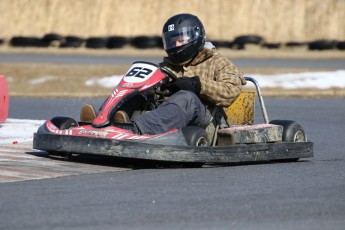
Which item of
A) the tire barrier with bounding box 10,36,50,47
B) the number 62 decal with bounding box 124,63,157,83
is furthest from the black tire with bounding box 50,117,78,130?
the tire barrier with bounding box 10,36,50,47

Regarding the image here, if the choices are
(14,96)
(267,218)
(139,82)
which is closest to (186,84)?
(139,82)

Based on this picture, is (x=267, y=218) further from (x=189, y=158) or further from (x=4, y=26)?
(x=4, y=26)

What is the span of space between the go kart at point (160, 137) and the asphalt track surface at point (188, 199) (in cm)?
12

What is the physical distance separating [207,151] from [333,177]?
94 centimetres

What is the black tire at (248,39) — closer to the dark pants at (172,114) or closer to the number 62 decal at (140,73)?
the number 62 decal at (140,73)

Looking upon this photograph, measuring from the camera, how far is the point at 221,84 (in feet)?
25.4

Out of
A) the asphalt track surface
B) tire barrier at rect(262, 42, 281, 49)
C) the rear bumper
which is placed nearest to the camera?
the asphalt track surface

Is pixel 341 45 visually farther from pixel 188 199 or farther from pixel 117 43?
pixel 188 199

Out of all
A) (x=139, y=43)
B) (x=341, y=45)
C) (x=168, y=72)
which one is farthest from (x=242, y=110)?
(x=139, y=43)

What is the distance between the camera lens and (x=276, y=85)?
17672 millimetres

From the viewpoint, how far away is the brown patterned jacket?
25.3 ft

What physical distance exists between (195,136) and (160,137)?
0.28 meters

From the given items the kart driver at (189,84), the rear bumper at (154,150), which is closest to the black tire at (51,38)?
the kart driver at (189,84)

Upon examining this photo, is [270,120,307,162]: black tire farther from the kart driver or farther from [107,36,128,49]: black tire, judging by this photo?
[107,36,128,49]: black tire
